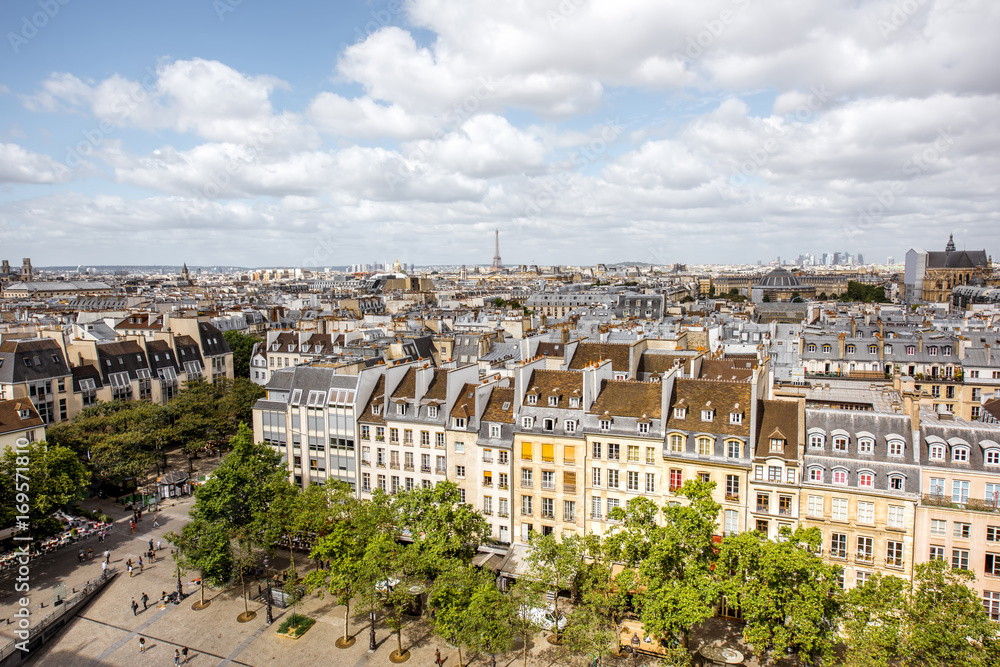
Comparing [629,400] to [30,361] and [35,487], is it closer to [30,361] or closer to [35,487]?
[35,487]

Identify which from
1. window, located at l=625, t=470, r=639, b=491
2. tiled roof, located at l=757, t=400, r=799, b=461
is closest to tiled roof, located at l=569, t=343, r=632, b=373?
window, located at l=625, t=470, r=639, b=491

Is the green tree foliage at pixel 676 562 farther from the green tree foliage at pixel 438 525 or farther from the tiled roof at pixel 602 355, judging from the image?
the tiled roof at pixel 602 355

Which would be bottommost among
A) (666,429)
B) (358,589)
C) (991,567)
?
(358,589)

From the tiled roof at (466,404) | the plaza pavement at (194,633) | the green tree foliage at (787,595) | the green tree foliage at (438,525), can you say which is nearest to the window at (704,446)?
the green tree foliage at (787,595)

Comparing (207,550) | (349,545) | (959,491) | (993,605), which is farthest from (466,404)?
Answer: (993,605)

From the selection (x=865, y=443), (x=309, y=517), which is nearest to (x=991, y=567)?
(x=865, y=443)

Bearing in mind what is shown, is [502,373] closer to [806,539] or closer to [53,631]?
[806,539]
